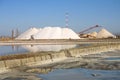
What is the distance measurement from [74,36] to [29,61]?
53727 mm

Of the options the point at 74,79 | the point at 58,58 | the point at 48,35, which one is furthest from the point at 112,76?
the point at 48,35

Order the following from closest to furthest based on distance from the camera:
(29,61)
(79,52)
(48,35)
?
1. (29,61)
2. (79,52)
3. (48,35)

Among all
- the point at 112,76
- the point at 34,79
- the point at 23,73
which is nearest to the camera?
the point at 34,79

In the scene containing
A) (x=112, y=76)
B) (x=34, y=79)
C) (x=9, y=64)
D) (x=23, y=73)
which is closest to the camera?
(x=34, y=79)

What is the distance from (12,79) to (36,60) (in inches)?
229

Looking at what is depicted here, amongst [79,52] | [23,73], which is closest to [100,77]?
[23,73]

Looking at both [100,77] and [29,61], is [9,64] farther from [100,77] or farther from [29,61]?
[100,77]

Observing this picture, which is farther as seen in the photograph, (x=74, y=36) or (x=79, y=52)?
(x=74, y=36)

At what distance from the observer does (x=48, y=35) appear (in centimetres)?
6769

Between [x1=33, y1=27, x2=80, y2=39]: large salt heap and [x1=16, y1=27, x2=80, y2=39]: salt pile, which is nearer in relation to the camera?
[x1=16, y1=27, x2=80, y2=39]: salt pile

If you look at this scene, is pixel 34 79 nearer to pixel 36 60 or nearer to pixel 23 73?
pixel 23 73

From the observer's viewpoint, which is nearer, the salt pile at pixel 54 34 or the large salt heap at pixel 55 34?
the salt pile at pixel 54 34

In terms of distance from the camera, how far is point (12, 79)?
453 inches

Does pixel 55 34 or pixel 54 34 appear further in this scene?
pixel 55 34
